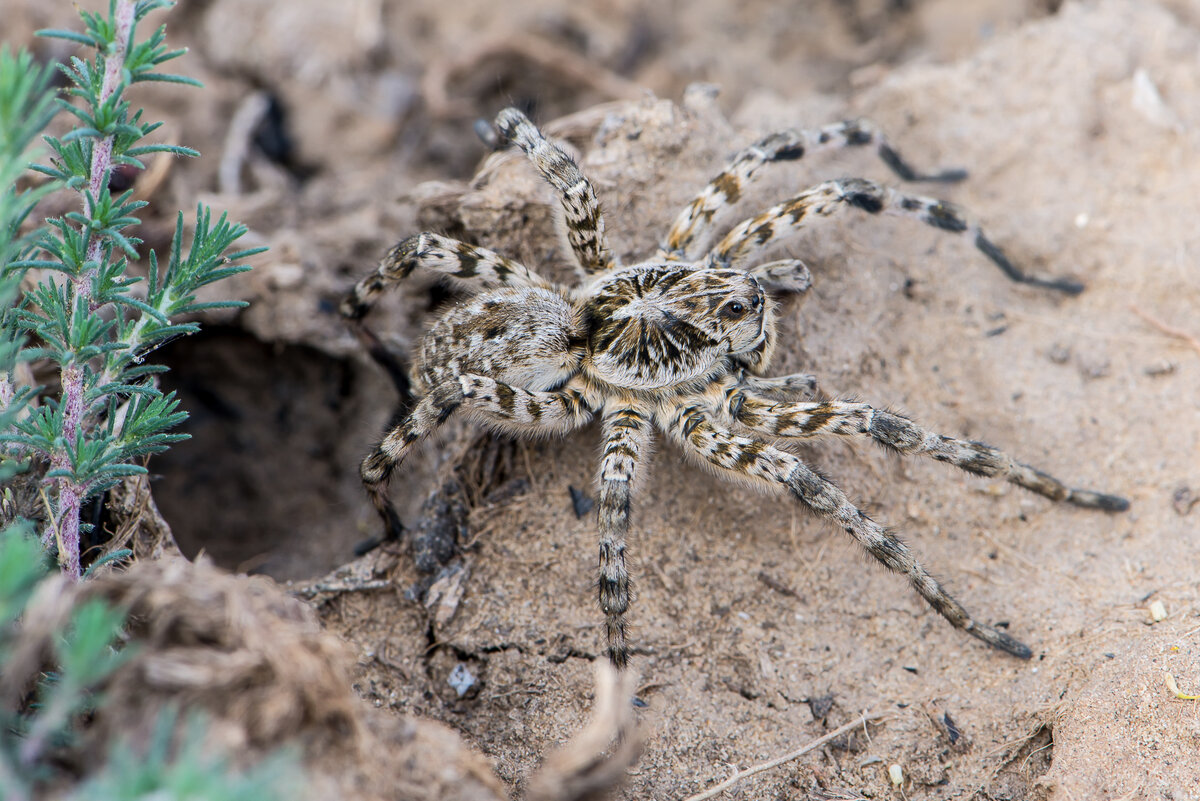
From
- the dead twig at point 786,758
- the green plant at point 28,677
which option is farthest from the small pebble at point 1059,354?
the green plant at point 28,677

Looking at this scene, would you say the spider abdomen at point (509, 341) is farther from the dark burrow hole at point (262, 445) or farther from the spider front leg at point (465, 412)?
the dark burrow hole at point (262, 445)

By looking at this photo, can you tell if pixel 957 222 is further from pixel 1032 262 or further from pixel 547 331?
pixel 547 331

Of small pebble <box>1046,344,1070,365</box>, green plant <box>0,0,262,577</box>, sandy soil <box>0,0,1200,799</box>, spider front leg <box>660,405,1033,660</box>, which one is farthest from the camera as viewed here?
small pebble <box>1046,344,1070,365</box>

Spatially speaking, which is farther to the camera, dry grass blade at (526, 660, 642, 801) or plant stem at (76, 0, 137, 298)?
plant stem at (76, 0, 137, 298)

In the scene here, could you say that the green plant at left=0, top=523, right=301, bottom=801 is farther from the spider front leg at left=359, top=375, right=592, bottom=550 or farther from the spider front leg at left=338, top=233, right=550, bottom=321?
the spider front leg at left=338, top=233, right=550, bottom=321

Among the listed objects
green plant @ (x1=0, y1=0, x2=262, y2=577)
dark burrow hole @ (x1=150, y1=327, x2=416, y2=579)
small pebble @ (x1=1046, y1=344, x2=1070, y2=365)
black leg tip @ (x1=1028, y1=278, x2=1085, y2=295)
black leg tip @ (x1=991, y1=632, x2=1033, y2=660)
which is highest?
green plant @ (x1=0, y1=0, x2=262, y2=577)

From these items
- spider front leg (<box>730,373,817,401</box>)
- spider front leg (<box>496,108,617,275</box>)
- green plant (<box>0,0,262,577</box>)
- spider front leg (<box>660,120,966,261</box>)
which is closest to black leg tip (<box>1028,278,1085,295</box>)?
spider front leg (<box>660,120,966,261</box>)

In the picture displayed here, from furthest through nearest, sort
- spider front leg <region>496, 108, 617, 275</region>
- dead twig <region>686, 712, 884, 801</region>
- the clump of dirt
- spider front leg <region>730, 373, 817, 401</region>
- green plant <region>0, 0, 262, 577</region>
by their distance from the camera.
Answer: spider front leg <region>496, 108, 617, 275</region>
spider front leg <region>730, 373, 817, 401</region>
dead twig <region>686, 712, 884, 801</region>
green plant <region>0, 0, 262, 577</region>
the clump of dirt
